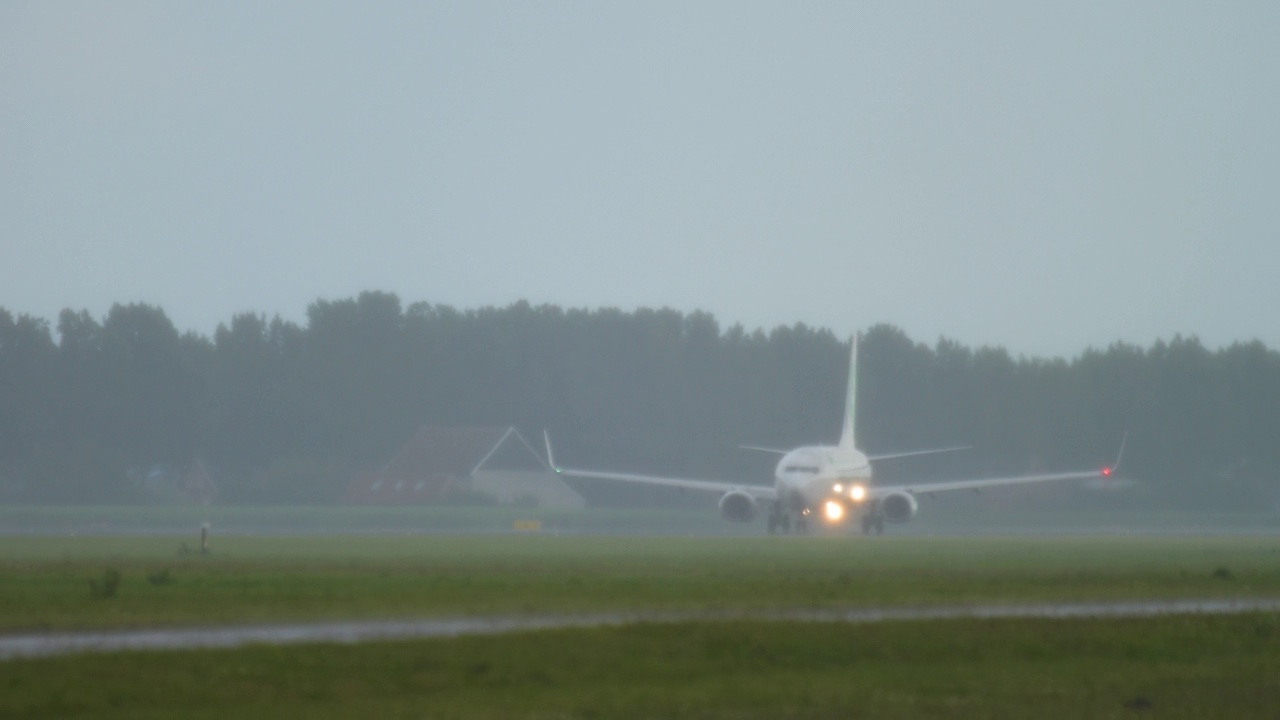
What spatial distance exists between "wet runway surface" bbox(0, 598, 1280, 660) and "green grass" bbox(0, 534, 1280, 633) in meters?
0.89

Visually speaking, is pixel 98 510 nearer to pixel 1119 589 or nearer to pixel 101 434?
pixel 101 434

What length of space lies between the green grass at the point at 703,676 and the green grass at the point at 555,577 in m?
3.87

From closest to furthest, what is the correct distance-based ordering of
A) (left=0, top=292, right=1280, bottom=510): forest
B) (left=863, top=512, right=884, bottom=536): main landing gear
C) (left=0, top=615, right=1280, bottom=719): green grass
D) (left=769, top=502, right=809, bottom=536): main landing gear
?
(left=0, top=615, right=1280, bottom=719): green grass, (left=769, top=502, right=809, bottom=536): main landing gear, (left=863, top=512, right=884, bottom=536): main landing gear, (left=0, top=292, right=1280, bottom=510): forest

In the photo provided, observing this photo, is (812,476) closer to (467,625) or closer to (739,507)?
(739,507)

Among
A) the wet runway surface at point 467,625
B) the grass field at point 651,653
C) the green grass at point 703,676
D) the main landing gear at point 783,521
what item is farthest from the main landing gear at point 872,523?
the green grass at point 703,676

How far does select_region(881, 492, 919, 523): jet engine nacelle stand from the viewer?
5724 cm

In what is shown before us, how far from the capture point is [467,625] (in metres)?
17.1

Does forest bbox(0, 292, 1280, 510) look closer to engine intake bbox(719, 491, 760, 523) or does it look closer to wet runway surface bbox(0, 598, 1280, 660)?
engine intake bbox(719, 491, 760, 523)

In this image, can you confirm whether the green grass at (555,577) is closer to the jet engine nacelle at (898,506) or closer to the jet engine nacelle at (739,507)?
the jet engine nacelle at (898,506)

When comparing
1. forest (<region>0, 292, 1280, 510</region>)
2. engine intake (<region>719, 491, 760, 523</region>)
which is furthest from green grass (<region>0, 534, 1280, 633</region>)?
forest (<region>0, 292, 1280, 510</region>)

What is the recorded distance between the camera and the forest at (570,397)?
300 feet

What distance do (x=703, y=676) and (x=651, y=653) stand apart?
3.89ft

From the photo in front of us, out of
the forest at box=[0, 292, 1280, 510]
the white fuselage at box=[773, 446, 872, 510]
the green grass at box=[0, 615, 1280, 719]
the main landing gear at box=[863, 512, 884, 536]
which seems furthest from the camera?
the forest at box=[0, 292, 1280, 510]

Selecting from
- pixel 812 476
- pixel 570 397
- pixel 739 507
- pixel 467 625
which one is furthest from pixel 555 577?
pixel 570 397
